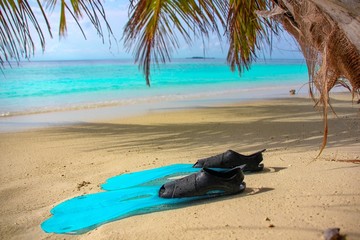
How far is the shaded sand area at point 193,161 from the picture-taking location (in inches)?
73.3

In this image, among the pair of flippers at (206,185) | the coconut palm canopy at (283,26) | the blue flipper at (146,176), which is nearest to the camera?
the coconut palm canopy at (283,26)

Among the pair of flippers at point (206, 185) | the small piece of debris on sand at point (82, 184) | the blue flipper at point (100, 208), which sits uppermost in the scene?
the pair of flippers at point (206, 185)

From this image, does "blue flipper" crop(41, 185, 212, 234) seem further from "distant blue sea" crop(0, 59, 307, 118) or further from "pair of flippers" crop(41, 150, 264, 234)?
"distant blue sea" crop(0, 59, 307, 118)

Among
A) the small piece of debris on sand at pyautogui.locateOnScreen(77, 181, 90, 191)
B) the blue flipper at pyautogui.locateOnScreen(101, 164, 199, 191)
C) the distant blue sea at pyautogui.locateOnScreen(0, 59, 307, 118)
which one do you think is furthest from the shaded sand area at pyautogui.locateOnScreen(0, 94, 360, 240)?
the distant blue sea at pyautogui.locateOnScreen(0, 59, 307, 118)

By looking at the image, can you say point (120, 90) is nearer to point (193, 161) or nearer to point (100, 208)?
point (193, 161)

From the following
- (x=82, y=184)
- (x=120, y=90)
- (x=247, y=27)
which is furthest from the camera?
(x=120, y=90)

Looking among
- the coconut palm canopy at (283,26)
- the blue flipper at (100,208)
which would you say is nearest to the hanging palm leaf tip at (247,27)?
the coconut palm canopy at (283,26)

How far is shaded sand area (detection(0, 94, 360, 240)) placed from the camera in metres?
1.86

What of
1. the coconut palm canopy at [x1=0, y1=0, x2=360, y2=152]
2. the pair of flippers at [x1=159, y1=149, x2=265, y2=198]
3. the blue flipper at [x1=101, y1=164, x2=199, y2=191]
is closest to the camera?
the coconut palm canopy at [x1=0, y1=0, x2=360, y2=152]

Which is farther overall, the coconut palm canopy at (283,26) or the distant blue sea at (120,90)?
the distant blue sea at (120,90)

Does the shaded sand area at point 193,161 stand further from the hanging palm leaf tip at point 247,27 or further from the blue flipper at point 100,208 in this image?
the hanging palm leaf tip at point 247,27

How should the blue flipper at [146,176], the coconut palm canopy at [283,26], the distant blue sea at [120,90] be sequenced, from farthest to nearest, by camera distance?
the distant blue sea at [120,90]
the blue flipper at [146,176]
the coconut palm canopy at [283,26]

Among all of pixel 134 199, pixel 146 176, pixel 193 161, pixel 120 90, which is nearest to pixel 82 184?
pixel 146 176

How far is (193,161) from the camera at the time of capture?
11.6 feet
